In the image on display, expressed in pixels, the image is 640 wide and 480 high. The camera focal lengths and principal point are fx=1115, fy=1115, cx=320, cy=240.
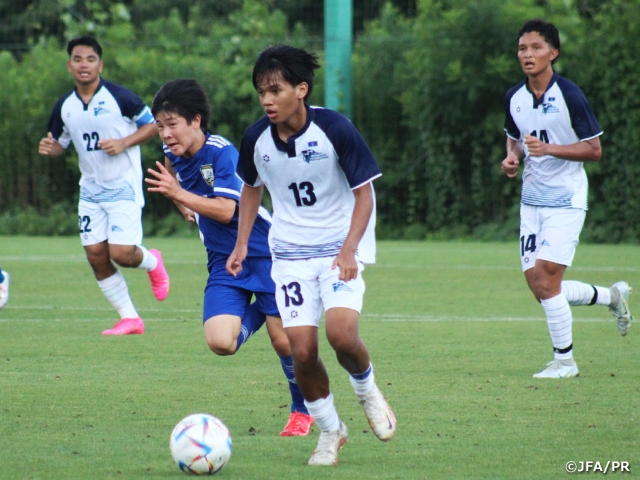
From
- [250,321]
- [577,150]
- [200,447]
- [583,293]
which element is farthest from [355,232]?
[583,293]

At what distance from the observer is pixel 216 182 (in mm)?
5941

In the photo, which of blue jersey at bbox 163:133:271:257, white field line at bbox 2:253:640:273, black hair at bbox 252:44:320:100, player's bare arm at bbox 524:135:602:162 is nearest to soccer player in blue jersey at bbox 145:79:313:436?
blue jersey at bbox 163:133:271:257

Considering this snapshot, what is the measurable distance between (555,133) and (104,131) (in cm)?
397

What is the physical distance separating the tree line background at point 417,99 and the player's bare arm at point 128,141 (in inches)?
464

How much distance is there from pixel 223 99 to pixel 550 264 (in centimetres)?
1625

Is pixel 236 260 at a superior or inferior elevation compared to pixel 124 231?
superior

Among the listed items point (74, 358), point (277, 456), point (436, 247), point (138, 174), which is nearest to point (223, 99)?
point (436, 247)

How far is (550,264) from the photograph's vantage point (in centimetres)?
735

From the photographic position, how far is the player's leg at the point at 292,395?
18.4 ft

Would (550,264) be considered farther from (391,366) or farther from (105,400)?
(105,400)

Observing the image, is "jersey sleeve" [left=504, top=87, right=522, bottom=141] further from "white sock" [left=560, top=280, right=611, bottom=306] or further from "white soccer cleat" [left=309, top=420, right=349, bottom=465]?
"white soccer cleat" [left=309, top=420, right=349, bottom=465]

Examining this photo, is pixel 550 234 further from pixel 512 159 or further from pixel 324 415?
pixel 324 415

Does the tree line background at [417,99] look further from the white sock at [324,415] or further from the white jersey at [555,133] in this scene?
the white sock at [324,415]

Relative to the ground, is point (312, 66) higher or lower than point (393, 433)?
higher
